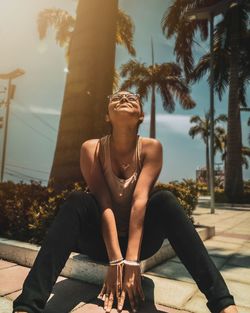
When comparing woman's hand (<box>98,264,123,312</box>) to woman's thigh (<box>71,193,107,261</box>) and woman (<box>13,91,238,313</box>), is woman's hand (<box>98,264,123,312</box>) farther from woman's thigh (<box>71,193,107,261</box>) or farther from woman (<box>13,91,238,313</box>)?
woman's thigh (<box>71,193,107,261</box>)

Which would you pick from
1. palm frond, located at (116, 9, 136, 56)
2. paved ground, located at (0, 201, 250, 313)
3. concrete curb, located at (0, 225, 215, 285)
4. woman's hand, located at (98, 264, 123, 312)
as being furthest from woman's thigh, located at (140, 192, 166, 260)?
palm frond, located at (116, 9, 136, 56)

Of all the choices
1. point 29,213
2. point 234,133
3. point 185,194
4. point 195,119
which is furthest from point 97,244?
point 195,119

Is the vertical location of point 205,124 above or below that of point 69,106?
above

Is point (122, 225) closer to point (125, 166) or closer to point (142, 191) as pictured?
point (142, 191)

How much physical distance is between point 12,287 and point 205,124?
5112 centimetres

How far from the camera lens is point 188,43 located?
708 inches

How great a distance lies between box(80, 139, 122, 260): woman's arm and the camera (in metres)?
2.35

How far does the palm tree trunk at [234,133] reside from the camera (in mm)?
18500

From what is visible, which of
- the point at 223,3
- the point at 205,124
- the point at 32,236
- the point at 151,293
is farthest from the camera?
the point at 205,124

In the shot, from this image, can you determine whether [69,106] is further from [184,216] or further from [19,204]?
[184,216]

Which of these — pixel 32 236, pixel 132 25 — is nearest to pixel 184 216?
pixel 32 236

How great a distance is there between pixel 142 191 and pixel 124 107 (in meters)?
0.74

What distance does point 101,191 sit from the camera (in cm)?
265

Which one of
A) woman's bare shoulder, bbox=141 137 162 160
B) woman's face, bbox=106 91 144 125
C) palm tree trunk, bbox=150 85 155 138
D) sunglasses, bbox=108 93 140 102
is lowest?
woman's bare shoulder, bbox=141 137 162 160
